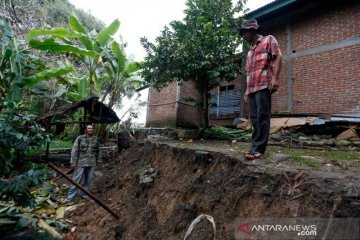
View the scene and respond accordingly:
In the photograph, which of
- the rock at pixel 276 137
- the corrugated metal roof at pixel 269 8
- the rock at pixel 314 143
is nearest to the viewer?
the rock at pixel 314 143

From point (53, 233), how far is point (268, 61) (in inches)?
188

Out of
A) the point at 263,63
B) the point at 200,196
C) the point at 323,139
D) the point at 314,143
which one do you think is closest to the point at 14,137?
the point at 200,196

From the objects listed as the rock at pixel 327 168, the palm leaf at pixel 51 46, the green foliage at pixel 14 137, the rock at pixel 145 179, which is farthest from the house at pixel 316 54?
the green foliage at pixel 14 137

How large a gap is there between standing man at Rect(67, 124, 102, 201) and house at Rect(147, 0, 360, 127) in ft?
18.1

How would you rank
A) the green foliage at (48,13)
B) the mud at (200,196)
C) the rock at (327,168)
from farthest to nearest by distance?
the green foliage at (48,13)
the rock at (327,168)
the mud at (200,196)

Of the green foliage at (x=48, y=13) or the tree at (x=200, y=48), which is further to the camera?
the green foliage at (x=48, y=13)

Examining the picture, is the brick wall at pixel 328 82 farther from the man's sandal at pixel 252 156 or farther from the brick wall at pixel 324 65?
the man's sandal at pixel 252 156

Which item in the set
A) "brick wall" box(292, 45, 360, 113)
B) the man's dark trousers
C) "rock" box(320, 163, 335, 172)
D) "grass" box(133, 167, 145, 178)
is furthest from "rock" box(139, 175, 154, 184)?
"brick wall" box(292, 45, 360, 113)

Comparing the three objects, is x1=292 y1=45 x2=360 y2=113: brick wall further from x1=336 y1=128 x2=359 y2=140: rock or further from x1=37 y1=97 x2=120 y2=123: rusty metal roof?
x1=37 y1=97 x2=120 y2=123: rusty metal roof

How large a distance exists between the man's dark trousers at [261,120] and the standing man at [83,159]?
4.16m

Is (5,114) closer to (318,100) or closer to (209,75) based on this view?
(209,75)

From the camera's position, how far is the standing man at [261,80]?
3250 millimetres

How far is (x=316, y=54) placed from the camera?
24.2 feet

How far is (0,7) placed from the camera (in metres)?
9.77
